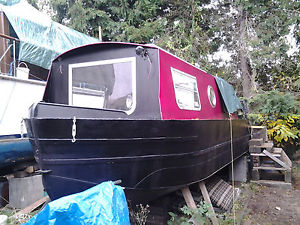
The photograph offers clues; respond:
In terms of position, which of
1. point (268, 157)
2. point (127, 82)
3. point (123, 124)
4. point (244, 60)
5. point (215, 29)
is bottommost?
point (268, 157)

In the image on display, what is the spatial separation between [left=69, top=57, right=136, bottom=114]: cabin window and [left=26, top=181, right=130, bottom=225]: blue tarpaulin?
132cm

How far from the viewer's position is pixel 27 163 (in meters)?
5.29

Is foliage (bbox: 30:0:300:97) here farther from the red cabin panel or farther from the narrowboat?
the narrowboat

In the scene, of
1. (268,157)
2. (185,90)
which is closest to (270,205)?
(268,157)

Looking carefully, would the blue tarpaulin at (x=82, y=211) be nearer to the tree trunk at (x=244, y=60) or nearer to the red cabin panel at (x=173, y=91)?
the red cabin panel at (x=173, y=91)

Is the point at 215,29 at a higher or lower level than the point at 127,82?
higher

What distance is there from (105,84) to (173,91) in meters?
1.02

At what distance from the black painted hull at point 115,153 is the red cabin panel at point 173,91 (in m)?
0.20

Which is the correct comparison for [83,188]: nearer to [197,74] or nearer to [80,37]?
[197,74]

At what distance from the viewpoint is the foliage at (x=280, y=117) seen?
28.0ft

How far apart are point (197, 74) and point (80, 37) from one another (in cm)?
678

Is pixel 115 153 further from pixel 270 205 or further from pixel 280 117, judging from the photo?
pixel 280 117

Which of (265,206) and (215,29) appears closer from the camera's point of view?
(265,206)

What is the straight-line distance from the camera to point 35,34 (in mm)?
7609
